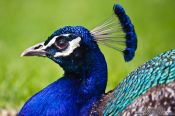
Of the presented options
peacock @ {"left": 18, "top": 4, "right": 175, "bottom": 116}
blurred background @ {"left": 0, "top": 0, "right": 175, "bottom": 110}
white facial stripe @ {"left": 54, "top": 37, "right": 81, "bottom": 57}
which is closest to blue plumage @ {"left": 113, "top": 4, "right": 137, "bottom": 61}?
peacock @ {"left": 18, "top": 4, "right": 175, "bottom": 116}

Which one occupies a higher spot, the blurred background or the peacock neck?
the blurred background

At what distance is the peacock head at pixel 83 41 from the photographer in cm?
393

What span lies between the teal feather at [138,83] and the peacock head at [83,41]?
0.65 ft

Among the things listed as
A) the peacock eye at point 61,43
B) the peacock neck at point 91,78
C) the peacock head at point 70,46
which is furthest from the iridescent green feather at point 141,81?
the peacock eye at point 61,43

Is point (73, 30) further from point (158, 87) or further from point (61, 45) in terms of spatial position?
point (158, 87)

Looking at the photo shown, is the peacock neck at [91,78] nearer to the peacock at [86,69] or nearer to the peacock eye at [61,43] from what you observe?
the peacock at [86,69]

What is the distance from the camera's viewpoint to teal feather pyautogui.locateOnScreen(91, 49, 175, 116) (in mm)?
3600

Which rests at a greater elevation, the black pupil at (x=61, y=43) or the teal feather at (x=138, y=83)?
the black pupil at (x=61, y=43)

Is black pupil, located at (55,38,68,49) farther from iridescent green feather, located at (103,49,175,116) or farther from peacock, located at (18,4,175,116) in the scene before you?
iridescent green feather, located at (103,49,175,116)

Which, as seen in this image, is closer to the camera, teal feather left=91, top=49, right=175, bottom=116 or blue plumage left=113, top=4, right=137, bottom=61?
teal feather left=91, top=49, right=175, bottom=116

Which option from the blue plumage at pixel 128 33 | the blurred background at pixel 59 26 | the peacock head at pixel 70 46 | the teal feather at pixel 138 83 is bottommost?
the teal feather at pixel 138 83

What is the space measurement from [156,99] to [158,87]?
0.25 feet

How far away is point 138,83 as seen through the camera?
3.71 meters

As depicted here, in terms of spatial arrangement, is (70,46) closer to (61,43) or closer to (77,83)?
(61,43)
